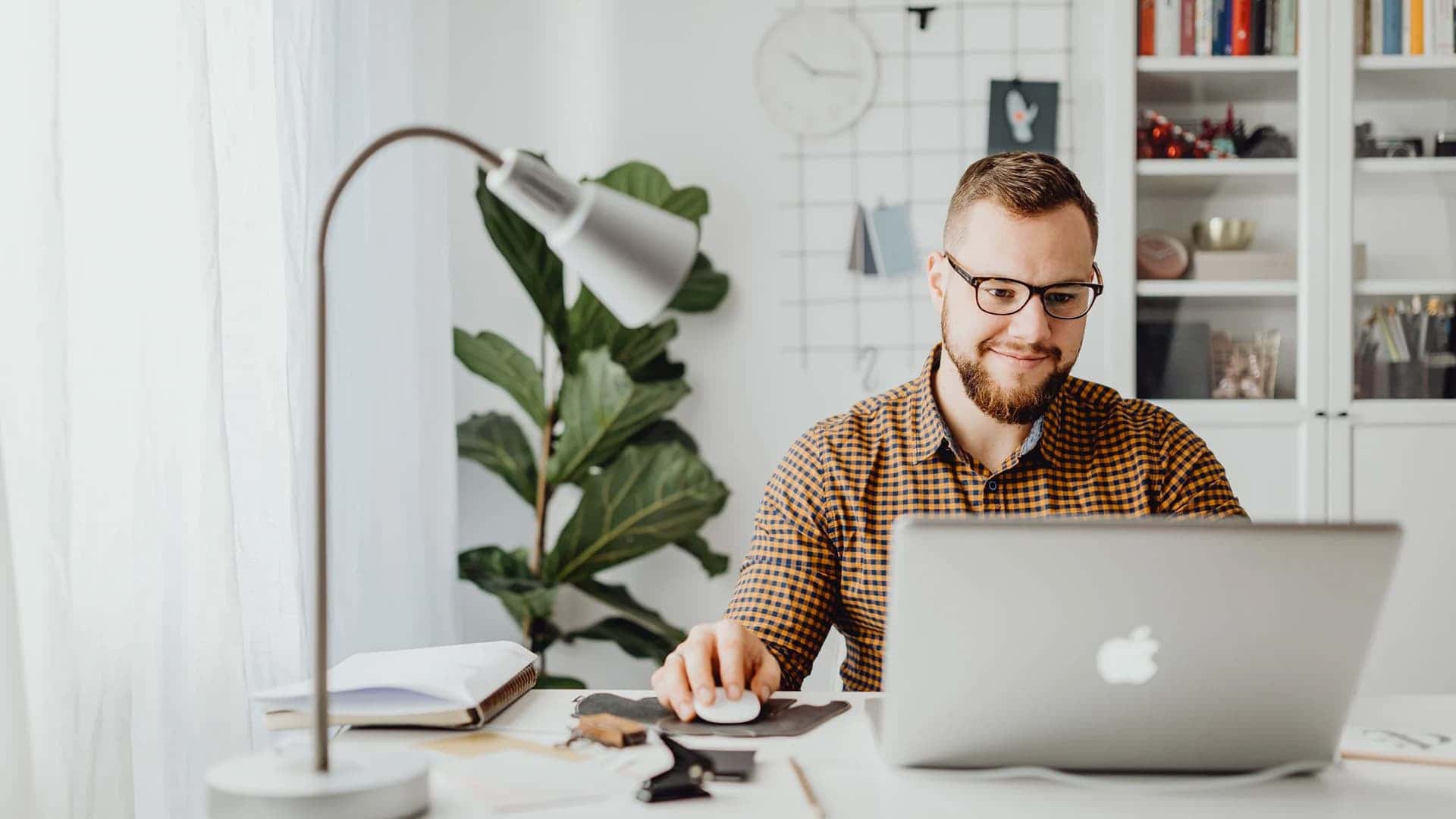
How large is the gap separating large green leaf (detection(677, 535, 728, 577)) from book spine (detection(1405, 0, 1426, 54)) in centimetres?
193

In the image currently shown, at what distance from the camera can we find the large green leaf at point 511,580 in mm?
2559

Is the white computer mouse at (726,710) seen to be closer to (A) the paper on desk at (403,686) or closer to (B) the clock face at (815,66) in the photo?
(A) the paper on desk at (403,686)

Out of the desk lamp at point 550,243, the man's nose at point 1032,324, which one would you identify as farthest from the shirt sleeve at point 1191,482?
the desk lamp at point 550,243

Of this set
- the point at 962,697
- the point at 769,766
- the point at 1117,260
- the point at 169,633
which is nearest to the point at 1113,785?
the point at 962,697

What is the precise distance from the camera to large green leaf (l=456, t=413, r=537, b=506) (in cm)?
274

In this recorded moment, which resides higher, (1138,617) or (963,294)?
(963,294)

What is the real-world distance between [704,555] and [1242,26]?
1713 mm

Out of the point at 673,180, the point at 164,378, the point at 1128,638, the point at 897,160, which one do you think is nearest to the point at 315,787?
the point at 1128,638

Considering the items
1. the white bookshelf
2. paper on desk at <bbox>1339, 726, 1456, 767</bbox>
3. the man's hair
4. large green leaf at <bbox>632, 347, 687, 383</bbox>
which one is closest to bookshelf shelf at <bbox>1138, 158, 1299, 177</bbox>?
the white bookshelf

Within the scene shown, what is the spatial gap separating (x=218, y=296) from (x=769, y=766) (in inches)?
37.1

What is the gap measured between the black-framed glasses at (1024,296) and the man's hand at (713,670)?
1.85 ft

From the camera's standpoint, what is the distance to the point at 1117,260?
2777mm

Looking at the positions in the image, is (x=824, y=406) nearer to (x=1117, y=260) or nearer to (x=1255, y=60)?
(x=1117, y=260)

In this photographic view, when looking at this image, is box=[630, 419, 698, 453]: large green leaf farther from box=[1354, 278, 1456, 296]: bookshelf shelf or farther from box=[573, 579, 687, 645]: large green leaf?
box=[1354, 278, 1456, 296]: bookshelf shelf
